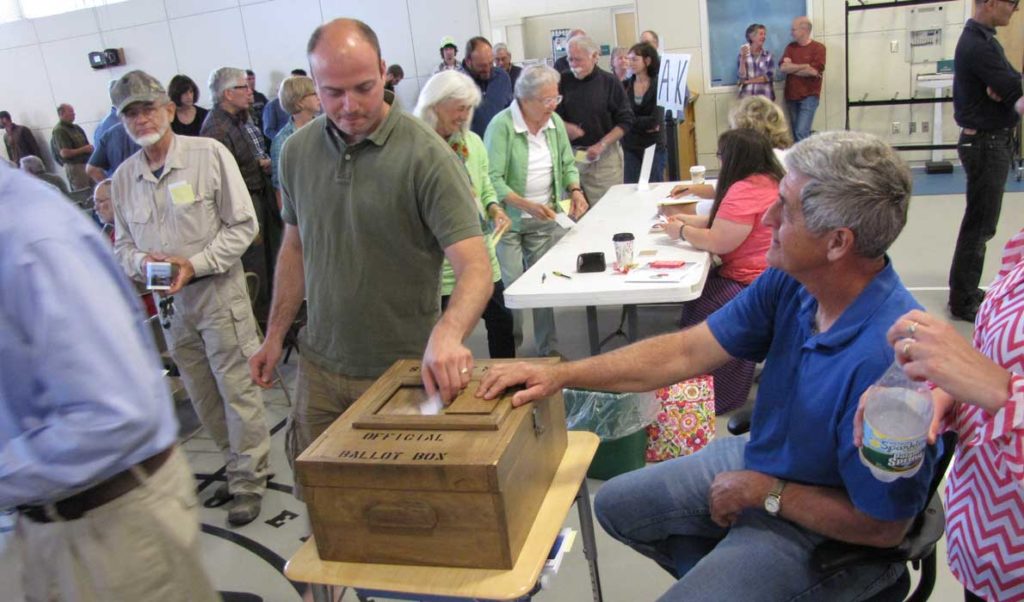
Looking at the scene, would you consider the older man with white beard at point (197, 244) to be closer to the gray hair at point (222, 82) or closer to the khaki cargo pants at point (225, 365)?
the khaki cargo pants at point (225, 365)

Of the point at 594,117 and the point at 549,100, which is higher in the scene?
the point at 549,100

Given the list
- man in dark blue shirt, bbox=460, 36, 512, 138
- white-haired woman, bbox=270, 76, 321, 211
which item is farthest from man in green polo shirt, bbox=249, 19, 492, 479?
man in dark blue shirt, bbox=460, 36, 512, 138

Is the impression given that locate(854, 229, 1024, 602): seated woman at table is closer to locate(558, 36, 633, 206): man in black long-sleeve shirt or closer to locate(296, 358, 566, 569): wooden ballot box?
locate(296, 358, 566, 569): wooden ballot box

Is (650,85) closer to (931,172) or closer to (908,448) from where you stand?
(931,172)

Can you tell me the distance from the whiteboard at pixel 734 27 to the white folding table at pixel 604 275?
17.4 ft

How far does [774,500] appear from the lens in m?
1.58

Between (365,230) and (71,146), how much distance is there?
30.8ft

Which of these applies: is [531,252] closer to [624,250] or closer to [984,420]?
[624,250]

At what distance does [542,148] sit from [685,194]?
2.72 feet

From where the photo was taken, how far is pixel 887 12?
809 cm

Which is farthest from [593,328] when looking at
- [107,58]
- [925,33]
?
[107,58]

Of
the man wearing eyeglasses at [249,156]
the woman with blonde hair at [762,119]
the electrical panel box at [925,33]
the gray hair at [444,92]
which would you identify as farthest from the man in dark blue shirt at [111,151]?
the electrical panel box at [925,33]

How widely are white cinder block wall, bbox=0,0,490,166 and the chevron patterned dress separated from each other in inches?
309

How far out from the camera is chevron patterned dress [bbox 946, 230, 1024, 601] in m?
1.32
